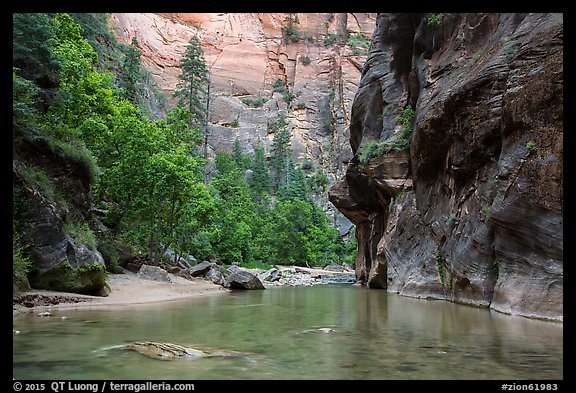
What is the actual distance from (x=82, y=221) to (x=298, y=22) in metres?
99.6

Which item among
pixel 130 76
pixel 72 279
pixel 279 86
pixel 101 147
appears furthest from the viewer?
pixel 279 86

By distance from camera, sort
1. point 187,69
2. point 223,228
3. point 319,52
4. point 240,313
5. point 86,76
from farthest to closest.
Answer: point 319,52 < point 187,69 < point 223,228 < point 86,76 < point 240,313

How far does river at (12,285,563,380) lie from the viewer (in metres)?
5.92

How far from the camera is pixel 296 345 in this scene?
26.6 feet

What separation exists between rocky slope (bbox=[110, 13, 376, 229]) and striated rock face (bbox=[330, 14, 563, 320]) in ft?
185

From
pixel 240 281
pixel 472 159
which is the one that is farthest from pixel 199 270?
pixel 472 159

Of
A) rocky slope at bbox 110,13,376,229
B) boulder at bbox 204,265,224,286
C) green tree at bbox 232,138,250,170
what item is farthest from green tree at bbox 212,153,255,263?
rocky slope at bbox 110,13,376,229

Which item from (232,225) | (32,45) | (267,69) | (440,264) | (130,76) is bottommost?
(440,264)

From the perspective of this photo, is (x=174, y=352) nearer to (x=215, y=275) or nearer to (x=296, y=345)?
(x=296, y=345)

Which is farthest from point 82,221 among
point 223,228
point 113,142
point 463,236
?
point 223,228

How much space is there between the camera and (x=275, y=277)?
38.2m

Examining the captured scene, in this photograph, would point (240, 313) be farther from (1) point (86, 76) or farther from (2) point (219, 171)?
(2) point (219, 171)

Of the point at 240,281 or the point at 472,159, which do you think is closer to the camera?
the point at 472,159

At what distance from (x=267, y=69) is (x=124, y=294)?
93059 millimetres
